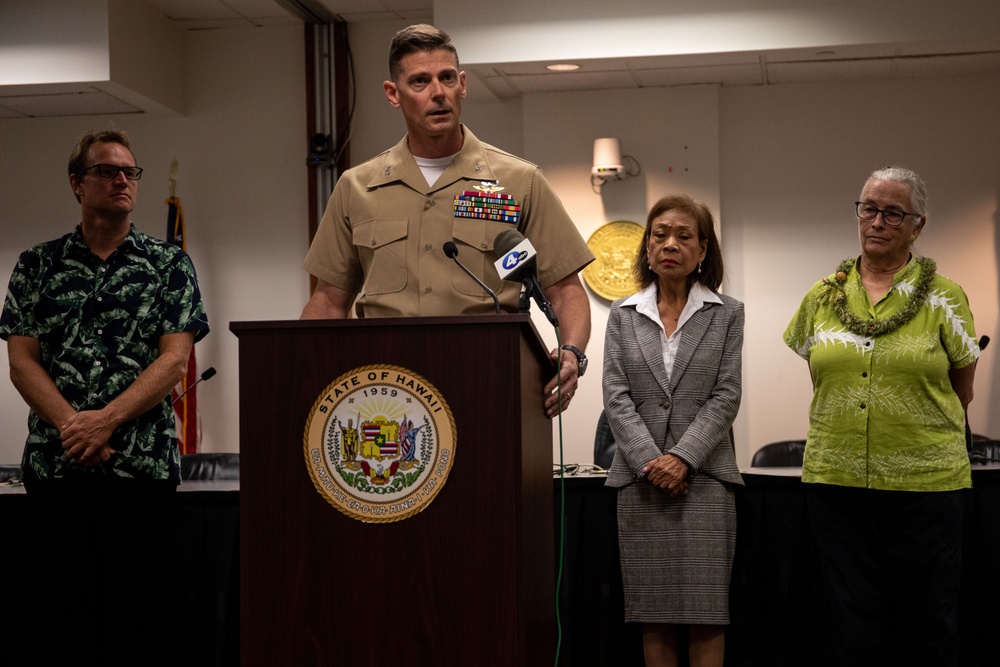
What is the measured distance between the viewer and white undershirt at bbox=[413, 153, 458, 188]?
2.45 m

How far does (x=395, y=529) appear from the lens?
6.09 ft

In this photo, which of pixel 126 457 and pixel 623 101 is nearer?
pixel 126 457

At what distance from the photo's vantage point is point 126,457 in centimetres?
292

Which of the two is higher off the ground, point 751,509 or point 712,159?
point 712,159

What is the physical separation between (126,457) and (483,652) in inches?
56.8

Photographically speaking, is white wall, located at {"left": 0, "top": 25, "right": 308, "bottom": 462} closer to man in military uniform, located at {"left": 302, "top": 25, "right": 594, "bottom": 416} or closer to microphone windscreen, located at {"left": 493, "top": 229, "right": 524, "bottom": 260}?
man in military uniform, located at {"left": 302, "top": 25, "right": 594, "bottom": 416}

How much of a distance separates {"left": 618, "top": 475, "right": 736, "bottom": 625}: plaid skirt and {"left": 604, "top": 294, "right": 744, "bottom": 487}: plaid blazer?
8 cm

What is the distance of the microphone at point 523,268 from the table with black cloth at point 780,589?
5.74ft

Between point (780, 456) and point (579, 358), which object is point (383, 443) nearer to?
point (579, 358)

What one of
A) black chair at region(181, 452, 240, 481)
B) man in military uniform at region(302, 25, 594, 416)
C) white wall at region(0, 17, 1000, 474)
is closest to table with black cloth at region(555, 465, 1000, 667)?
man in military uniform at region(302, 25, 594, 416)

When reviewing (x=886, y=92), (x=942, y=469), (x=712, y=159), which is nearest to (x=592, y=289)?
(x=712, y=159)

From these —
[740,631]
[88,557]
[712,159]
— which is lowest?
[740,631]

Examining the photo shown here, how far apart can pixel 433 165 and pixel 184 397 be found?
186 inches

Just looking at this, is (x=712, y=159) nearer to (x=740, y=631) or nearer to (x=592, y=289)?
(x=592, y=289)
